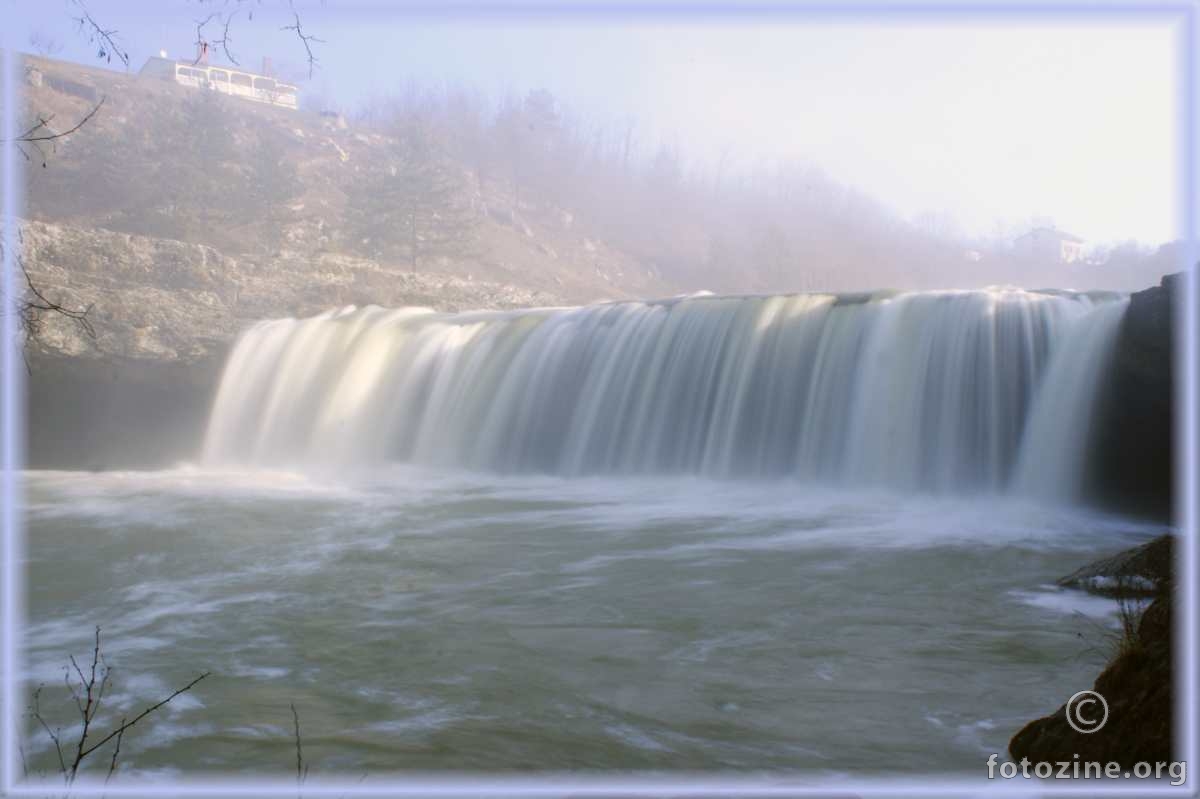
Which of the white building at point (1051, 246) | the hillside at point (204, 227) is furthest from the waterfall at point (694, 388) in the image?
the white building at point (1051, 246)

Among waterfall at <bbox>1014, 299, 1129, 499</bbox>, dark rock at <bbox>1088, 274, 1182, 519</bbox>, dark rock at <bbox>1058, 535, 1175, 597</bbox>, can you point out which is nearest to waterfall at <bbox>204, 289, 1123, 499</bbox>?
waterfall at <bbox>1014, 299, 1129, 499</bbox>

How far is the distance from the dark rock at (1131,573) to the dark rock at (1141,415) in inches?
97.6

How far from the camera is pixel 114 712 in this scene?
11.7ft

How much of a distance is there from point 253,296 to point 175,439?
8.22 ft

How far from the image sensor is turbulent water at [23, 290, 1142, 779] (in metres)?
3.28

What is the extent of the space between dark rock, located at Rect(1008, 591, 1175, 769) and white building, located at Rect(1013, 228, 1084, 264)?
22263 mm

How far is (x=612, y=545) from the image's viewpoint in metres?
6.58

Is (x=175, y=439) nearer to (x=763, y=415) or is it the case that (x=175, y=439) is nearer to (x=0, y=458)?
(x=0, y=458)

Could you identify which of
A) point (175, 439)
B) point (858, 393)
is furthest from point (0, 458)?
point (858, 393)

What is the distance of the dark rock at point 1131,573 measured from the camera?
4.23 m

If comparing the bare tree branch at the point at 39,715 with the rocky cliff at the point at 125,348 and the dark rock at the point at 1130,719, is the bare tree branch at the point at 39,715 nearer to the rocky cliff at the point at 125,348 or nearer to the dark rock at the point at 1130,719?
the dark rock at the point at 1130,719

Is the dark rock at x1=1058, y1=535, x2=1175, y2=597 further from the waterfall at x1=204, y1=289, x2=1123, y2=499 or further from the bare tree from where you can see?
the bare tree

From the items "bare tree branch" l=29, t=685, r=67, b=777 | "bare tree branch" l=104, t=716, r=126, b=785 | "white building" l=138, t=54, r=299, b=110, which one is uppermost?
"white building" l=138, t=54, r=299, b=110

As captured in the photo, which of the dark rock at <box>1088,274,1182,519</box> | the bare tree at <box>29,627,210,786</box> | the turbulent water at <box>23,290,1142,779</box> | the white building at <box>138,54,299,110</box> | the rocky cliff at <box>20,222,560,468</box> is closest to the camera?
the bare tree at <box>29,627,210,786</box>
